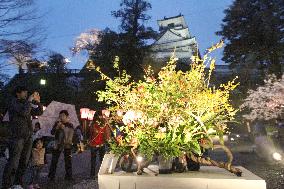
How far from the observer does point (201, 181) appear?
366 centimetres

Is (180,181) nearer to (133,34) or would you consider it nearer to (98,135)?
(98,135)

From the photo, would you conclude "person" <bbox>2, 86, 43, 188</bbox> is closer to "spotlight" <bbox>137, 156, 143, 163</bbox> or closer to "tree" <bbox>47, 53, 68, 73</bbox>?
"spotlight" <bbox>137, 156, 143, 163</bbox>

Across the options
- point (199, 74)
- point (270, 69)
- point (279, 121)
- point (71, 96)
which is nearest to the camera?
point (199, 74)

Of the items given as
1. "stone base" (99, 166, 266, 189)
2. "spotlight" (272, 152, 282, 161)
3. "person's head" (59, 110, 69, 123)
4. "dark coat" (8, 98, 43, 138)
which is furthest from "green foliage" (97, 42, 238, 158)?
"spotlight" (272, 152, 282, 161)

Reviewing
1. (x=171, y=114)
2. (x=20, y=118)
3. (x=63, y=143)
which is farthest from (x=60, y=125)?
(x=171, y=114)

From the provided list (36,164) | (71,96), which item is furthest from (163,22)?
(36,164)

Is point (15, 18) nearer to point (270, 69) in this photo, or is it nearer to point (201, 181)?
point (201, 181)

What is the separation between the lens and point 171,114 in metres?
4.34

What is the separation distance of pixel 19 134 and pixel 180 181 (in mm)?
3994

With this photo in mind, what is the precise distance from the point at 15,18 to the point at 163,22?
60.6 metres

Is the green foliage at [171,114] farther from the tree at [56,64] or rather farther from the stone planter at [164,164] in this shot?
the tree at [56,64]

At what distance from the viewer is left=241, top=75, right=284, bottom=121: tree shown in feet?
91.2

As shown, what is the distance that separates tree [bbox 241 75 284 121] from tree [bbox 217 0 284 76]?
2.13 meters

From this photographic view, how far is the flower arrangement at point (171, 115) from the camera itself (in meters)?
4.17
